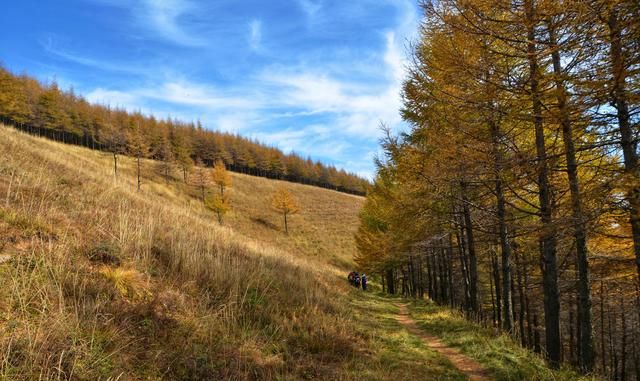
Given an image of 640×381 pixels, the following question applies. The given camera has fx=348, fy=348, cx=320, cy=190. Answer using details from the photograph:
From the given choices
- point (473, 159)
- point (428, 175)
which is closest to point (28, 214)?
point (473, 159)

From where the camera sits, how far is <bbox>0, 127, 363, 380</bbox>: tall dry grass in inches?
114

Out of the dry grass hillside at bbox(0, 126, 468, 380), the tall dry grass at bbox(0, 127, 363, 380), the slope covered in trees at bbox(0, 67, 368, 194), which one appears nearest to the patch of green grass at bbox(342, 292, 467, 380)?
the dry grass hillside at bbox(0, 126, 468, 380)

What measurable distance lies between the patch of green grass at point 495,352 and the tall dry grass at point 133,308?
8.00ft

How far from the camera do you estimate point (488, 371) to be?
5992mm

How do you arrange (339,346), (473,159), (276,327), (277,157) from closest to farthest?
(276,327) < (339,346) < (473,159) < (277,157)

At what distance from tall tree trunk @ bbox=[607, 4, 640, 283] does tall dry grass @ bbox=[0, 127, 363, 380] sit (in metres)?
4.32

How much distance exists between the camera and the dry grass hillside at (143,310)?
2.94m

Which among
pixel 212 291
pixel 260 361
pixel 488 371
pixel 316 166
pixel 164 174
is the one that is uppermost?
pixel 316 166

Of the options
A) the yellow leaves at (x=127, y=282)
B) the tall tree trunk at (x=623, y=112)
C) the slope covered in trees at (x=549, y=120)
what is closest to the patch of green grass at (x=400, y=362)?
the slope covered in trees at (x=549, y=120)

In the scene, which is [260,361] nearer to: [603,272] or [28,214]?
[28,214]

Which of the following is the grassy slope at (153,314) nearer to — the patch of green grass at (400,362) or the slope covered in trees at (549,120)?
the patch of green grass at (400,362)

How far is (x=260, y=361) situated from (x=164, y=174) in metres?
63.0

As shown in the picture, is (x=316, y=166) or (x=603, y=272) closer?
(x=603, y=272)

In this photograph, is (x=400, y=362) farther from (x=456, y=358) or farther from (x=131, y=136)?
(x=131, y=136)
